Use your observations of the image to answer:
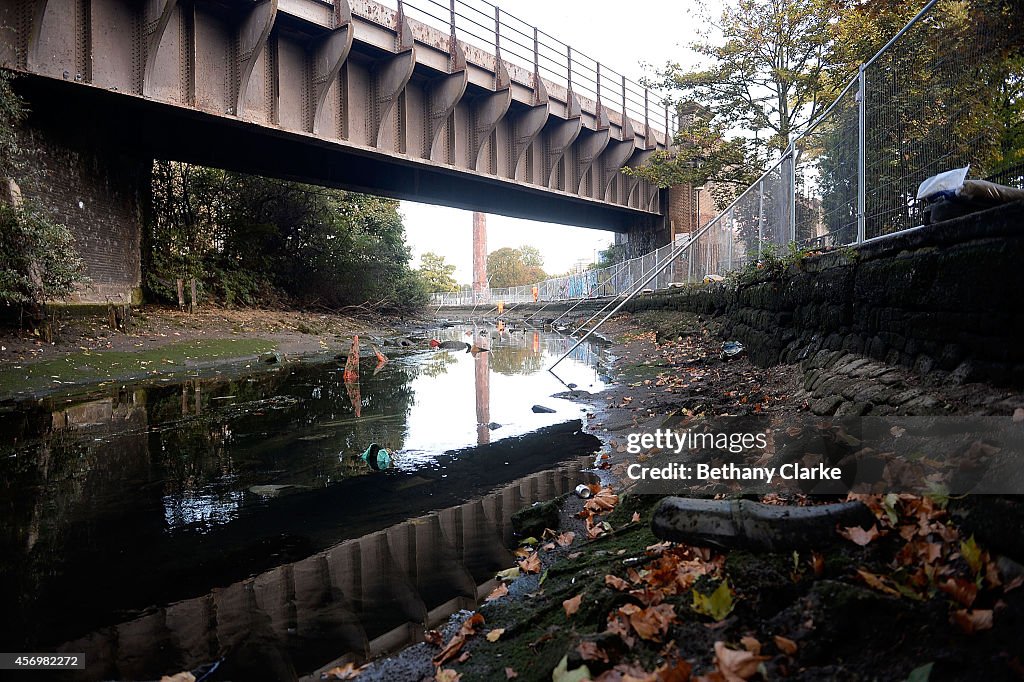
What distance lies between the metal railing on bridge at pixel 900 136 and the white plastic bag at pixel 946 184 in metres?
0.42

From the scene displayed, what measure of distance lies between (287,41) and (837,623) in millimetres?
18013

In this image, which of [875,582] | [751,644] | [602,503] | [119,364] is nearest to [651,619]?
[751,644]

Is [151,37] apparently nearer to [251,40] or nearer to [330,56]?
[251,40]

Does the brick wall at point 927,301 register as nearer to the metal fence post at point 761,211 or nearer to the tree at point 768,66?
the metal fence post at point 761,211

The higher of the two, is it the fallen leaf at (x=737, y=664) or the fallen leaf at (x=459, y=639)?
the fallen leaf at (x=737, y=664)

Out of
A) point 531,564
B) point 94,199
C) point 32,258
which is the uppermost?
point 94,199

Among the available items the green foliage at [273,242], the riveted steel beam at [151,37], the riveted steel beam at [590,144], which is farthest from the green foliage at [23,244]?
the riveted steel beam at [590,144]

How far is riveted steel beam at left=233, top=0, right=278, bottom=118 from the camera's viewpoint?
1416cm

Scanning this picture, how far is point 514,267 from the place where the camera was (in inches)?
3895

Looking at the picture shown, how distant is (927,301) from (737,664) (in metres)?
3.56

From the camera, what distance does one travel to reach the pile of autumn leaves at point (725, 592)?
2.00 metres

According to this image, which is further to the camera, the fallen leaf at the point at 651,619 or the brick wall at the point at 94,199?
the brick wall at the point at 94,199

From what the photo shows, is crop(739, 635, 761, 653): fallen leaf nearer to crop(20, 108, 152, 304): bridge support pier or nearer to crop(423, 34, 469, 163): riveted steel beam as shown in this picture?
crop(20, 108, 152, 304): bridge support pier

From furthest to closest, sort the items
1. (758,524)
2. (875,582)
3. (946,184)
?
(946,184) < (758,524) < (875,582)
